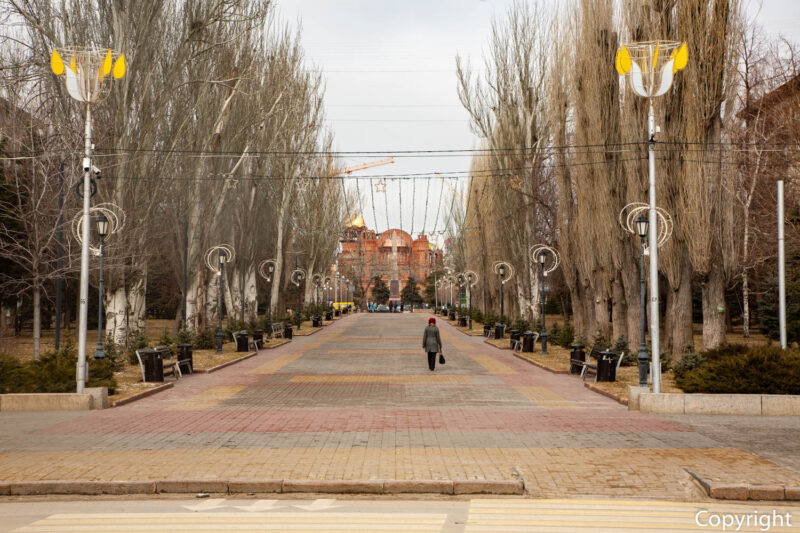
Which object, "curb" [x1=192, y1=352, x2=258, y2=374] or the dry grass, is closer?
"curb" [x1=192, y1=352, x2=258, y2=374]

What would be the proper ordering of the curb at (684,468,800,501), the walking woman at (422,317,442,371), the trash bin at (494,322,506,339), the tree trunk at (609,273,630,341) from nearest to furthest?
the curb at (684,468,800,501), the walking woman at (422,317,442,371), the tree trunk at (609,273,630,341), the trash bin at (494,322,506,339)

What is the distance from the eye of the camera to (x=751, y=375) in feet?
43.9

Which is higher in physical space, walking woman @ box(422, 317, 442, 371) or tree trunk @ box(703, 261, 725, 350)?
tree trunk @ box(703, 261, 725, 350)

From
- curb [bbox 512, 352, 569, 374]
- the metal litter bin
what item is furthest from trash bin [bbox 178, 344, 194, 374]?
the metal litter bin

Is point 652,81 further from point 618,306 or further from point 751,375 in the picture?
point 618,306

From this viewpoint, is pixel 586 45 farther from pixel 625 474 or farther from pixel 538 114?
pixel 625 474

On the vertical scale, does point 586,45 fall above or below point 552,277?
above

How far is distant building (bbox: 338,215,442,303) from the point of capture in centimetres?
10513

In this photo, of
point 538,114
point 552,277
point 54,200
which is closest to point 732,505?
point 54,200

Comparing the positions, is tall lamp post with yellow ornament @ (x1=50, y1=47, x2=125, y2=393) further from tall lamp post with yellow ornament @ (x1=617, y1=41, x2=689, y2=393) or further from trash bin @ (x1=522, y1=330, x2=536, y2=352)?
trash bin @ (x1=522, y1=330, x2=536, y2=352)

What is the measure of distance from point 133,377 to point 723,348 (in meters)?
13.2

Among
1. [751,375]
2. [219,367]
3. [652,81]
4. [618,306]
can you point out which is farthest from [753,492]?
[618,306]

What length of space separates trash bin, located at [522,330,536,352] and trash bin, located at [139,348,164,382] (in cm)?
1380

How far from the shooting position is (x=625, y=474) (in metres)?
8.05
